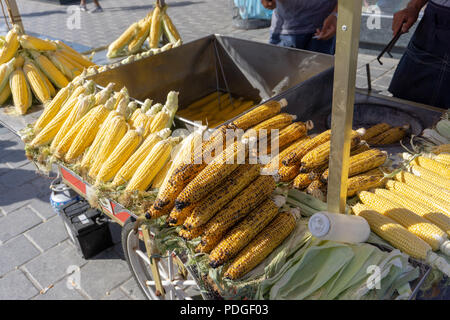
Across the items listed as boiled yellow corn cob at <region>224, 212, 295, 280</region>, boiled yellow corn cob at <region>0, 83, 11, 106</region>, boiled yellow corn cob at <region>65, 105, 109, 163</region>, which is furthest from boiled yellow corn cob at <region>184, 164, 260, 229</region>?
boiled yellow corn cob at <region>0, 83, 11, 106</region>

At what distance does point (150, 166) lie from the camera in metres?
2.37

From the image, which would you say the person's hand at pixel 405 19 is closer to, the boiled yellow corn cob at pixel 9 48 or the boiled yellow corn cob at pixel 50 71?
the boiled yellow corn cob at pixel 50 71

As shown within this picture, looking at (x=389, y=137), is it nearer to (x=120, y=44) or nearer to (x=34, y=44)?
(x=34, y=44)

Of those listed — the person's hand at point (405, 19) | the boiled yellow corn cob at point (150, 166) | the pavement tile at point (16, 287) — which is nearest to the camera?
the boiled yellow corn cob at point (150, 166)

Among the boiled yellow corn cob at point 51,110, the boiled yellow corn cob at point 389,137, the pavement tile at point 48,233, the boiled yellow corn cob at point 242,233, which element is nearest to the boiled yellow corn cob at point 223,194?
the boiled yellow corn cob at point 242,233

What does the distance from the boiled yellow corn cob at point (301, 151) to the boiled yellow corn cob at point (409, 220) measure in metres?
0.46

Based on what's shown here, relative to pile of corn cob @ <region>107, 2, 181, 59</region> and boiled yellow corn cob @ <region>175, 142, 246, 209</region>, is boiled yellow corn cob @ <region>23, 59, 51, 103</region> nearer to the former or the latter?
pile of corn cob @ <region>107, 2, 181, 59</region>

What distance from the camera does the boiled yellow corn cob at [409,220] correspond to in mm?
1729

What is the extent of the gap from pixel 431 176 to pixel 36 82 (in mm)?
4106

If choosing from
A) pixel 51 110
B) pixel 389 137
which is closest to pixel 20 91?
pixel 51 110

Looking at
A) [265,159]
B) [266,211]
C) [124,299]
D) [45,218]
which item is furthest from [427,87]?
[45,218]

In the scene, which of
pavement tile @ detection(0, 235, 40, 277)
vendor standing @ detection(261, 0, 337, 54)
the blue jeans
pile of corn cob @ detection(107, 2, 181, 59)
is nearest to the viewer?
pavement tile @ detection(0, 235, 40, 277)

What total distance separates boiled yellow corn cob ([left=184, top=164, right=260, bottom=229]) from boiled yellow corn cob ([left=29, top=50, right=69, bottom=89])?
329 cm

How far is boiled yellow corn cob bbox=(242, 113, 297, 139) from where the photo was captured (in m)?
2.58
